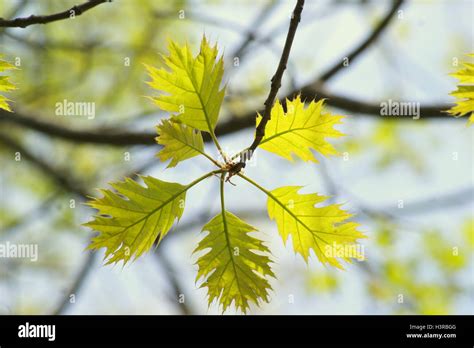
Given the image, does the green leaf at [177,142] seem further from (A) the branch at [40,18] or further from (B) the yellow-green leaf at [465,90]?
(B) the yellow-green leaf at [465,90]

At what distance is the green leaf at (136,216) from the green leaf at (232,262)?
16cm

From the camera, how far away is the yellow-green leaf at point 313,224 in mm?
1709

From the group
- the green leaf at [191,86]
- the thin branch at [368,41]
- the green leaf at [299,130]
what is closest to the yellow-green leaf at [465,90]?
the green leaf at [299,130]

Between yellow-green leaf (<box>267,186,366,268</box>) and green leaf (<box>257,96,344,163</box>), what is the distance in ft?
0.45

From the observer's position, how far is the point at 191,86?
5.43ft

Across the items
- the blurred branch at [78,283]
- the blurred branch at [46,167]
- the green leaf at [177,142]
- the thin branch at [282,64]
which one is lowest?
the blurred branch at [78,283]

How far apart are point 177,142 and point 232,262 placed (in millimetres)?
460

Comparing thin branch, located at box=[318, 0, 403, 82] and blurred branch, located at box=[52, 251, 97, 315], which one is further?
blurred branch, located at box=[52, 251, 97, 315]

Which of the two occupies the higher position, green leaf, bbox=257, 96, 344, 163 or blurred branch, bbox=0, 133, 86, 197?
blurred branch, bbox=0, 133, 86, 197

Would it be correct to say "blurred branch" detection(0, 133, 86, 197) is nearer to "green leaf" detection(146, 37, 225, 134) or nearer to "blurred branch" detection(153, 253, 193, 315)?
"blurred branch" detection(153, 253, 193, 315)

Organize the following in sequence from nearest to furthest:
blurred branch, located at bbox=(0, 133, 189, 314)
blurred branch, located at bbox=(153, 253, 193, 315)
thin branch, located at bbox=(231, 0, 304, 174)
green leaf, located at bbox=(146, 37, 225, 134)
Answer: thin branch, located at bbox=(231, 0, 304, 174)
green leaf, located at bbox=(146, 37, 225, 134)
blurred branch, located at bbox=(0, 133, 189, 314)
blurred branch, located at bbox=(153, 253, 193, 315)

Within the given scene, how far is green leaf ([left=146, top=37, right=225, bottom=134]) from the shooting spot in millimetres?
1625

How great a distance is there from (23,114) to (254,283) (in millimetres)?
2957

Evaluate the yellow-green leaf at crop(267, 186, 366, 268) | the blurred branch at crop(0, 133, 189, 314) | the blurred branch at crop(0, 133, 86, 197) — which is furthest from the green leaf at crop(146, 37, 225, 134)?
the blurred branch at crop(0, 133, 86, 197)
